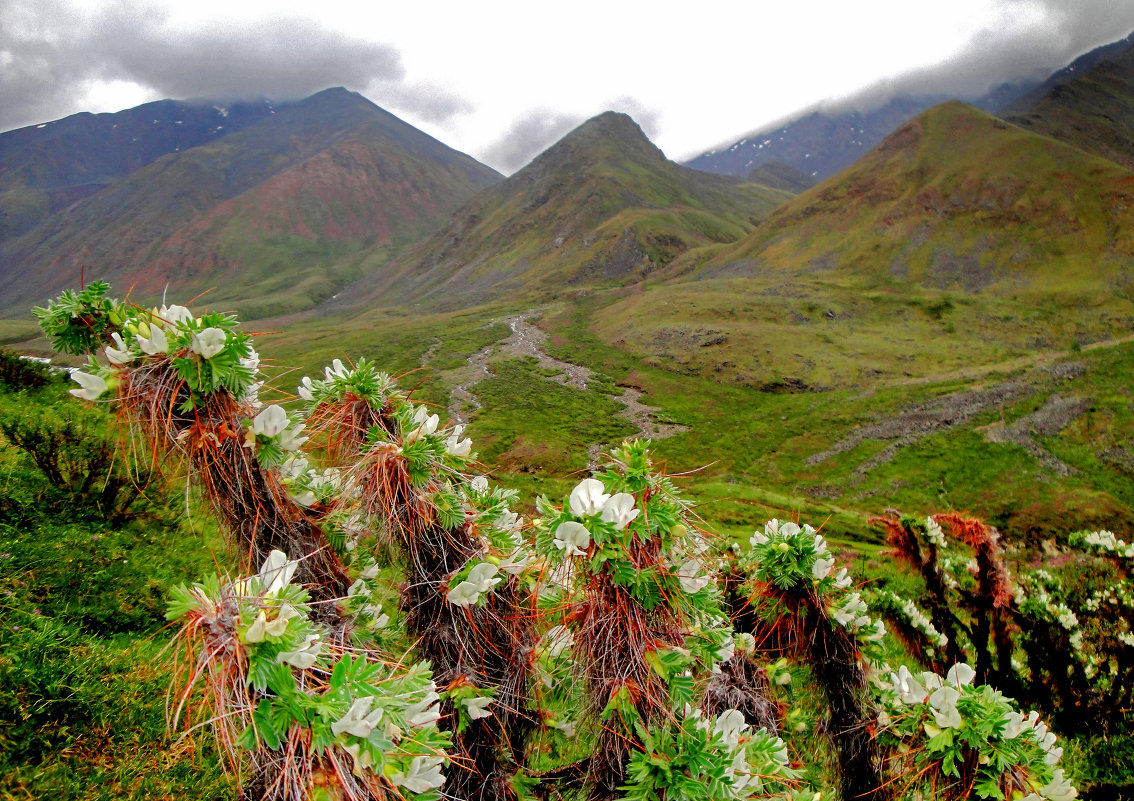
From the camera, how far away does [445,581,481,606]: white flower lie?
2662mm

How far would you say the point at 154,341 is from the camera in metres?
2.01

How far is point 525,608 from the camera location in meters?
3.26

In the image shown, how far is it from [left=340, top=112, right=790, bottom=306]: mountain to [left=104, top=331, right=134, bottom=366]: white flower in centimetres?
12209

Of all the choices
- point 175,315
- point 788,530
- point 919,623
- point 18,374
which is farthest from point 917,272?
point 175,315

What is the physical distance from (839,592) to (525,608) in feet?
6.87

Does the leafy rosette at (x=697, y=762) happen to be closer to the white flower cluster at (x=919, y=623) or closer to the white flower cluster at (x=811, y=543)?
the white flower cluster at (x=811, y=543)

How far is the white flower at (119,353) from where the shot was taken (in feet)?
6.47

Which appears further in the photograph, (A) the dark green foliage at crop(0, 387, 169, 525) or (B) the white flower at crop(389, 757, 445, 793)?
(A) the dark green foliage at crop(0, 387, 169, 525)

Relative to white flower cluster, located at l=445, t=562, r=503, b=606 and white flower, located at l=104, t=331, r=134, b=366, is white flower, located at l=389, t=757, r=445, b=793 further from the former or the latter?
white flower, located at l=104, t=331, r=134, b=366

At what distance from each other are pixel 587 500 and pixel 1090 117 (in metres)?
254

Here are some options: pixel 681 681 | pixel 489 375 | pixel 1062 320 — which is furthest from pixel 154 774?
pixel 1062 320

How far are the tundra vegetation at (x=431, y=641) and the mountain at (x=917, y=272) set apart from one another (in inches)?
2302

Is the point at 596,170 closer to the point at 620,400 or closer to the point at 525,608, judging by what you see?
the point at 620,400

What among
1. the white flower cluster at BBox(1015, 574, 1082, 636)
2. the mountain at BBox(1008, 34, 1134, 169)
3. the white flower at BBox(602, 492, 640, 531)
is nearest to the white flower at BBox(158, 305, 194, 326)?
the white flower at BBox(602, 492, 640, 531)
